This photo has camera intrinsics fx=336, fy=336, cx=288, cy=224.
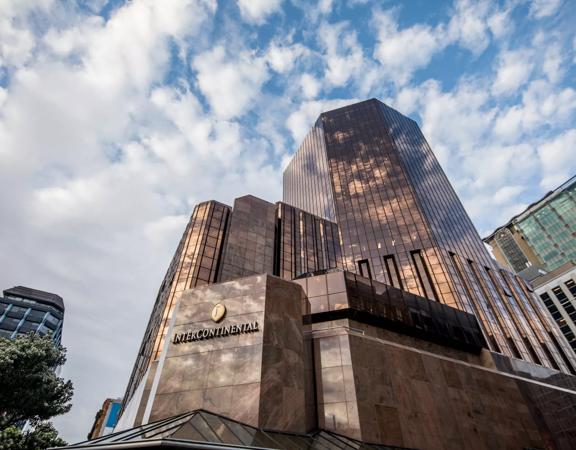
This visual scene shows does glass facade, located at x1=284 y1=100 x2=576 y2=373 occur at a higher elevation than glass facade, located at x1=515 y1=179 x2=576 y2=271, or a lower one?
lower

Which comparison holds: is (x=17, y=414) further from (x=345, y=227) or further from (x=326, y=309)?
(x=345, y=227)

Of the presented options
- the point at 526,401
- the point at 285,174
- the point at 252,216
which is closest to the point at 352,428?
the point at 526,401

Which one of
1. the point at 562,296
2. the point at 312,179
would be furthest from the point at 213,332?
the point at 562,296

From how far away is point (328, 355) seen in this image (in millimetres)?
20375

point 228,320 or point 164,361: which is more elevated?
point 228,320

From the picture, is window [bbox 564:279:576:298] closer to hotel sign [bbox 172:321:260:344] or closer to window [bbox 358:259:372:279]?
window [bbox 358:259:372:279]

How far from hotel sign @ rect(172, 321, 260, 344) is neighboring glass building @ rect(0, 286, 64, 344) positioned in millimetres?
106818

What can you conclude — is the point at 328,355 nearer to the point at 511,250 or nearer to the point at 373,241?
the point at 373,241

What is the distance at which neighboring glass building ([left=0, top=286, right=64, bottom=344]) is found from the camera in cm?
10200

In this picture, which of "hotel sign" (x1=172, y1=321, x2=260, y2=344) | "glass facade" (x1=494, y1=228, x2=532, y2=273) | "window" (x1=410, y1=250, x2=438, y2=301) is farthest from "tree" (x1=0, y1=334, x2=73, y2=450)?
"glass facade" (x1=494, y1=228, x2=532, y2=273)

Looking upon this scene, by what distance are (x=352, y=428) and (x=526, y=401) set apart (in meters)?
16.6

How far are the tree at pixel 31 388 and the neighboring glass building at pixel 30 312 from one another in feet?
272

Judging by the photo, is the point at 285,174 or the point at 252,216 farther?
the point at 285,174

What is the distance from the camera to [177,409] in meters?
16.5
